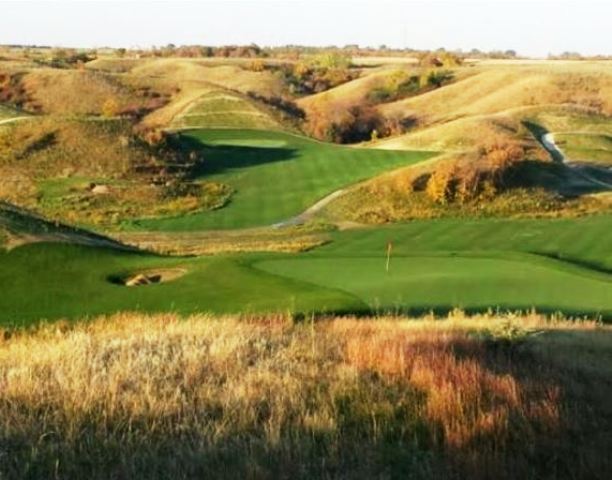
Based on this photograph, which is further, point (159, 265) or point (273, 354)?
point (159, 265)

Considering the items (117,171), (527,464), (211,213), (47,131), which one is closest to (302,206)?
(211,213)

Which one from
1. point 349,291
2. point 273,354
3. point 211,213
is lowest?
point 211,213

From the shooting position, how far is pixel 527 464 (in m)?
6.46

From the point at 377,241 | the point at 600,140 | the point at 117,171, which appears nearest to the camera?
the point at 377,241

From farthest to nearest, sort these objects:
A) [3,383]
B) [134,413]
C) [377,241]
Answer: [377,241]
[3,383]
[134,413]

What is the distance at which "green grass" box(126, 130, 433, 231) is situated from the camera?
158 ft

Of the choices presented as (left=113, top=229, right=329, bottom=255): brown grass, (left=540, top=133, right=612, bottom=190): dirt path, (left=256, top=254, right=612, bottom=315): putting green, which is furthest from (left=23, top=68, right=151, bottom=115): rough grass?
(left=256, top=254, right=612, bottom=315): putting green

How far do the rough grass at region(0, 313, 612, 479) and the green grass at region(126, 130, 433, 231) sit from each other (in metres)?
37.4

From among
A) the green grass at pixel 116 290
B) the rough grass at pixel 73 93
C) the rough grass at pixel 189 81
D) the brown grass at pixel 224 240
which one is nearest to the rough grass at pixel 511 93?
the rough grass at pixel 189 81

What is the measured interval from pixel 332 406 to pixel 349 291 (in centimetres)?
1133

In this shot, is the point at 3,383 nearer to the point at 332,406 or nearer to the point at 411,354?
the point at 332,406

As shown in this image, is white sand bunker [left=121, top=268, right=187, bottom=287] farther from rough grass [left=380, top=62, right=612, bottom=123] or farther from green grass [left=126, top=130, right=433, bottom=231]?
rough grass [left=380, top=62, right=612, bottom=123]

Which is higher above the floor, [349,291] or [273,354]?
[273,354]

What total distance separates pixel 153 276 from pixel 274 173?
1537 inches
